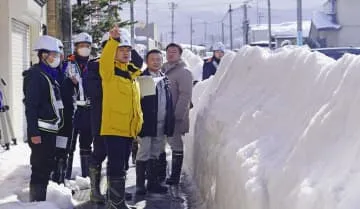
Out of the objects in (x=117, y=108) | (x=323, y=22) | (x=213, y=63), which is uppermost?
(x=323, y=22)

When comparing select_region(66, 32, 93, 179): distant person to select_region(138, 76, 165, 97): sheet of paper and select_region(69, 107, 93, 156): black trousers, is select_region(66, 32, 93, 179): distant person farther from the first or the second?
select_region(138, 76, 165, 97): sheet of paper

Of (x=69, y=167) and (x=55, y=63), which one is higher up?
(x=55, y=63)

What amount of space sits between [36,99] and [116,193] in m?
1.27

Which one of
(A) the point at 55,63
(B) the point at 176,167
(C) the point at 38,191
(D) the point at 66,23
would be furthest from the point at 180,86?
(D) the point at 66,23

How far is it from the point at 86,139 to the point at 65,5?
5.79 m

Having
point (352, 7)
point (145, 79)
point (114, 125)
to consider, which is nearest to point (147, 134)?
point (145, 79)

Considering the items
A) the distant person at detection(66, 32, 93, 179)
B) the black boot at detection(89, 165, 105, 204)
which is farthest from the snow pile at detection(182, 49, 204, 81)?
the black boot at detection(89, 165, 105, 204)

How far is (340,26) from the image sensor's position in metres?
55.4

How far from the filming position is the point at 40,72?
6883 mm

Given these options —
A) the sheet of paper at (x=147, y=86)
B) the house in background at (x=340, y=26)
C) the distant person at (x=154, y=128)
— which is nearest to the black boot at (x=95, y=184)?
the distant person at (x=154, y=128)

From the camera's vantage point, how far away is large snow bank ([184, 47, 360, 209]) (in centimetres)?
356

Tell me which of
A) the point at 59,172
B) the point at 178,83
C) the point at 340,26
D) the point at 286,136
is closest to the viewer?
the point at 286,136

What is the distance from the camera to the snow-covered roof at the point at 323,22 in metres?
55.2

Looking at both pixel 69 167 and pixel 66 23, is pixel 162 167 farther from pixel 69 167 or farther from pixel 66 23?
pixel 66 23
